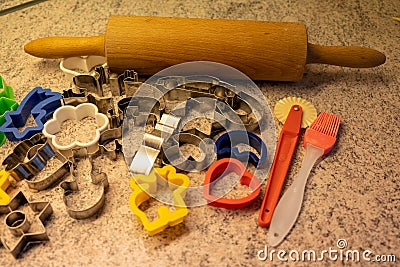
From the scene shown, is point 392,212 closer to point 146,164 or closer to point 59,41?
point 146,164

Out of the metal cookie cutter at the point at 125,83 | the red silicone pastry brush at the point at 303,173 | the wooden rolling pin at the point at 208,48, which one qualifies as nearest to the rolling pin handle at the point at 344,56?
the wooden rolling pin at the point at 208,48

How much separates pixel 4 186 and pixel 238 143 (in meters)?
0.40

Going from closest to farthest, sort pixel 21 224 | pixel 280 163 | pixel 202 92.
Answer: pixel 21 224, pixel 280 163, pixel 202 92

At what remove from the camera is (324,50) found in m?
0.89

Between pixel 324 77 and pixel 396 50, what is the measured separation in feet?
0.72

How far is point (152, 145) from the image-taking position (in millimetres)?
758

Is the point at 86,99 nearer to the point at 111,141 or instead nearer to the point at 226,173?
the point at 111,141

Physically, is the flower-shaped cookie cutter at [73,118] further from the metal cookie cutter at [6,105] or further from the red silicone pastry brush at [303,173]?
the red silicone pastry brush at [303,173]

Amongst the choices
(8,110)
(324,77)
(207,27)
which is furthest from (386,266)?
(8,110)

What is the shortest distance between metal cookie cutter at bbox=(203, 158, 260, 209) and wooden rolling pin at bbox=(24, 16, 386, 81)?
0.24 metres

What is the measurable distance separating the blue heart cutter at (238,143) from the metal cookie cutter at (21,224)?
30 cm

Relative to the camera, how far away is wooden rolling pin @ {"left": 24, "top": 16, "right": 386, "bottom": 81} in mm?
858

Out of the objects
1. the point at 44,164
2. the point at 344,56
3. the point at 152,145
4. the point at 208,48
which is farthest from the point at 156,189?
the point at 344,56

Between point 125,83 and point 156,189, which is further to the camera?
point 125,83
